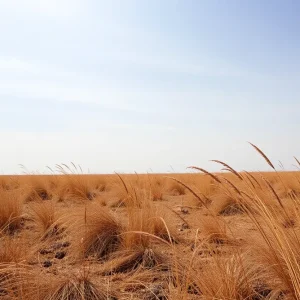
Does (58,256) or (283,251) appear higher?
(283,251)

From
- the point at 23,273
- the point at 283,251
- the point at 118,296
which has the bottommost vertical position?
the point at 118,296

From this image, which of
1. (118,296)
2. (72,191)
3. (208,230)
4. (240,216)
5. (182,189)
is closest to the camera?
(118,296)

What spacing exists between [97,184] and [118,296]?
35.1 ft

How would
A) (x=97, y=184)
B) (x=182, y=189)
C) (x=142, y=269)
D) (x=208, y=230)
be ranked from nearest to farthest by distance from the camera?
(x=142, y=269) < (x=208, y=230) < (x=182, y=189) < (x=97, y=184)

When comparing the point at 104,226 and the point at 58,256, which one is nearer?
the point at 58,256

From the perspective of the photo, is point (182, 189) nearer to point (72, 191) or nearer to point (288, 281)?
point (72, 191)

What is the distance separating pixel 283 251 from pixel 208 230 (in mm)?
2309

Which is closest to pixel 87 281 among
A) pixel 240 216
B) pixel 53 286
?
pixel 53 286

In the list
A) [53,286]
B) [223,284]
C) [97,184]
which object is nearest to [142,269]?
[53,286]

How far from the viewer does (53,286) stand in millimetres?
2199

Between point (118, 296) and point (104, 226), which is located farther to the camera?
point (104, 226)

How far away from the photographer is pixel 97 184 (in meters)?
12.9

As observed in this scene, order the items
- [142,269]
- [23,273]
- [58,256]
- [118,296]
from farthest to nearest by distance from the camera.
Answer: [58,256] < [142,269] < [118,296] < [23,273]

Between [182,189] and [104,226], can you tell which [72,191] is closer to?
[182,189]
